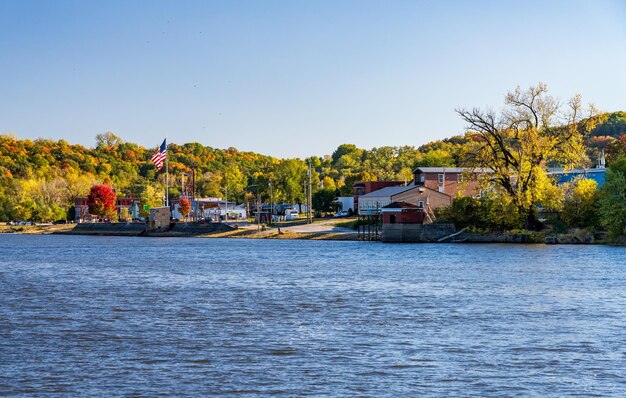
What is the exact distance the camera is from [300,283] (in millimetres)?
48344

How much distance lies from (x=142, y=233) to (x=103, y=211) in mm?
33713


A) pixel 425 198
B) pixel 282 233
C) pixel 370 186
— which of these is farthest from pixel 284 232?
pixel 425 198

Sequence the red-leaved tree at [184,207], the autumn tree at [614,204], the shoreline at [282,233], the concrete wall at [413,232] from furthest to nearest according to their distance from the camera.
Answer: the red-leaved tree at [184,207]
the concrete wall at [413,232]
the shoreline at [282,233]
the autumn tree at [614,204]

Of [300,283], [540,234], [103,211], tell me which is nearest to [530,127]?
[540,234]

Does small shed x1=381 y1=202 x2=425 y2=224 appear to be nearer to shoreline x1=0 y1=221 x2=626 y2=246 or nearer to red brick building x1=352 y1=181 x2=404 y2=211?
shoreline x1=0 y1=221 x2=626 y2=246

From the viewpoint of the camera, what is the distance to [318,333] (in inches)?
1133

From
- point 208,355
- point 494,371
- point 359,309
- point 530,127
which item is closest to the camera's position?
point 494,371

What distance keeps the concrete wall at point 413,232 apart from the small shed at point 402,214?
511mm

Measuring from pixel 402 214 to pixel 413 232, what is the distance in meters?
2.69

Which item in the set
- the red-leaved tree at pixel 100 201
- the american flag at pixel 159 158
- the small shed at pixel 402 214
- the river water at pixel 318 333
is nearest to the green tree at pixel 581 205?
the small shed at pixel 402 214

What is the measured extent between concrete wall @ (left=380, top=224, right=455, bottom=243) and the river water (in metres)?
43.2

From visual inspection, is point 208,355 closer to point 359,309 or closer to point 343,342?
point 343,342

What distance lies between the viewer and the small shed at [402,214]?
99.2m

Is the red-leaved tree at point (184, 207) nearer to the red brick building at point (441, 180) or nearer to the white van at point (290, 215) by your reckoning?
the white van at point (290, 215)
